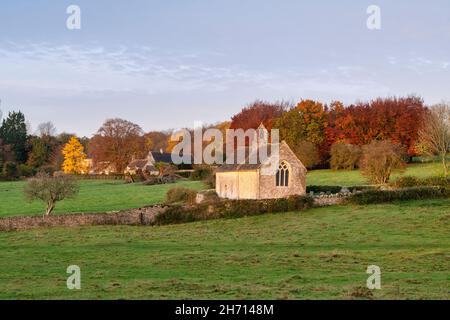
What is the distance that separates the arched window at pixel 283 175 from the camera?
48.3 m

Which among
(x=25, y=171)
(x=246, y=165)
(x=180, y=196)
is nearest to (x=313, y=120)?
(x=180, y=196)

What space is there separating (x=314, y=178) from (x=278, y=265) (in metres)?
51.6

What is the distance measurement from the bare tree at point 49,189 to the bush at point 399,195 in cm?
2190

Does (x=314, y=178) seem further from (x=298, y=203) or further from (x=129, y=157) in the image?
(x=129, y=157)

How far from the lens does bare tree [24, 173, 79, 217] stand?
1754 inches

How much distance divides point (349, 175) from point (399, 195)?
27972 mm

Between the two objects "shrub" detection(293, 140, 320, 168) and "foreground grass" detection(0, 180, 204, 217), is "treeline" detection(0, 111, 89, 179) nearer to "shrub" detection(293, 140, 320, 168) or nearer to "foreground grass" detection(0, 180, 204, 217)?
"foreground grass" detection(0, 180, 204, 217)

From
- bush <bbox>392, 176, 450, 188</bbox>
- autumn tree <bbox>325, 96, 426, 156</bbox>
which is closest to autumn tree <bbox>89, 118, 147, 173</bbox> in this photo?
autumn tree <bbox>325, 96, 426, 156</bbox>

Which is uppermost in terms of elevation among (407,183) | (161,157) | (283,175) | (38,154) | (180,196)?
(38,154)

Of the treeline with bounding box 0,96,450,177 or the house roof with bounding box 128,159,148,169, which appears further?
the house roof with bounding box 128,159,148,169

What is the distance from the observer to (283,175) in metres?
48.5

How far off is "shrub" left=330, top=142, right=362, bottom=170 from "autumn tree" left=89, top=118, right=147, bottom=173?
1483 inches

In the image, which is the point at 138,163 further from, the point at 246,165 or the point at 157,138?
the point at 246,165
